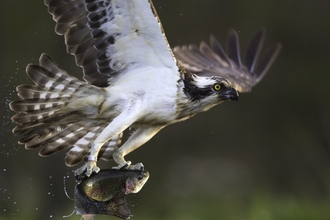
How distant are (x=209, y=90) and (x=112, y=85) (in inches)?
32.1

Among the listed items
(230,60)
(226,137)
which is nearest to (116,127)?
(230,60)

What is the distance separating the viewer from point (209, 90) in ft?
21.6

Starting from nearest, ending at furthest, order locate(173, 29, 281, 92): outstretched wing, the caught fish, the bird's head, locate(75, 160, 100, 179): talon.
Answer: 1. the caught fish
2. locate(75, 160, 100, 179): talon
3. the bird's head
4. locate(173, 29, 281, 92): outstretched wing

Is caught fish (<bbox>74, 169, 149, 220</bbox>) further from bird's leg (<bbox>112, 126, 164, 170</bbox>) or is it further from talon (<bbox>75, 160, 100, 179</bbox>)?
bird's leg (<bbox>112, 126, 164, 170</bbox>)

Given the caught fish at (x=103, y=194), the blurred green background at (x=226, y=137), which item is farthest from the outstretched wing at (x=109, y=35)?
the blurred green background at (x=226, y=137)

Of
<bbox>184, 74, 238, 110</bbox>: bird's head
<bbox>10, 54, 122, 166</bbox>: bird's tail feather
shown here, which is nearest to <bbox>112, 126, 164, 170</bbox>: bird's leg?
<bbox>10, 54, 122, 166</bbox>: bird's tail feather

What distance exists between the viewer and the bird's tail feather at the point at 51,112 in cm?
658

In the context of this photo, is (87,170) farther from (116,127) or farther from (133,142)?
(133,142)

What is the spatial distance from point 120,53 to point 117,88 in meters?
0.32

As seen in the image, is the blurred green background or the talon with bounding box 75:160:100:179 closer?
the talon with bounding box 75:160:100:179

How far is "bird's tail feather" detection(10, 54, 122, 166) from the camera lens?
6.58 m

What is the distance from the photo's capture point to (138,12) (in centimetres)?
635

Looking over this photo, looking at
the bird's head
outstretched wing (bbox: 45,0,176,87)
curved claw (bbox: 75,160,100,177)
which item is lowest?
the bird's head

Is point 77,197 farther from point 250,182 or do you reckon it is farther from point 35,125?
point 250,182
